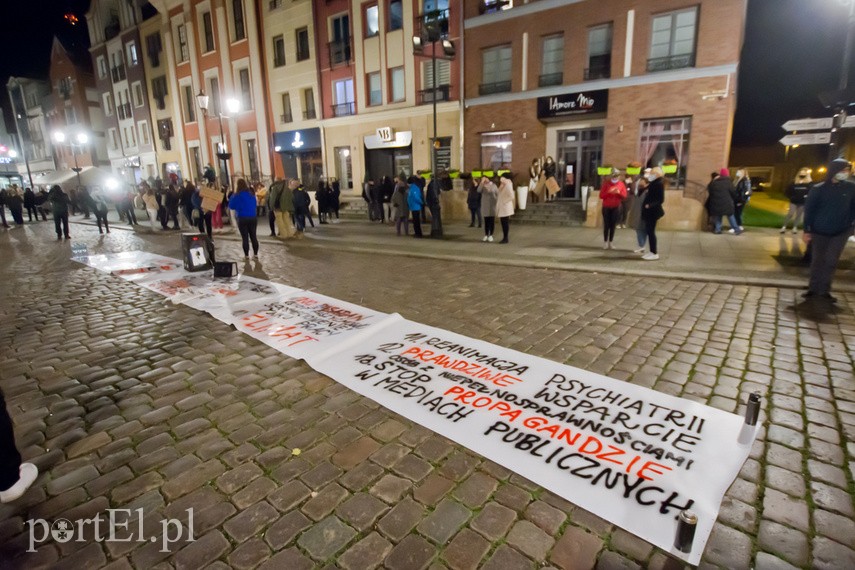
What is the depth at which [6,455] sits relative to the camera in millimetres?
2688

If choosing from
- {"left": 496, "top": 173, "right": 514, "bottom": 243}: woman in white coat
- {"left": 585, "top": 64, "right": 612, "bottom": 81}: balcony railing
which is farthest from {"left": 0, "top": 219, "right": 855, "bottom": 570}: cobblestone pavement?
{"left": 585, "top": 64, "right": 612, "bottom": 81}: balcony railing

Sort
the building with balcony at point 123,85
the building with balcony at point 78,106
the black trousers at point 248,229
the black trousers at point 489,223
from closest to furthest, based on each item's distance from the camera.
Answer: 1. the black trousers at point 248,229
2. the black trousers at point 489,223
3. the building with balcony at point 123,85
4. the building with balcony at point 78,106

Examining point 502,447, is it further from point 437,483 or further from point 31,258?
point 31,258

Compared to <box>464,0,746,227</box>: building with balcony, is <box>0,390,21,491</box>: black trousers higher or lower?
lower

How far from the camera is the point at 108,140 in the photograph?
41.2 meters

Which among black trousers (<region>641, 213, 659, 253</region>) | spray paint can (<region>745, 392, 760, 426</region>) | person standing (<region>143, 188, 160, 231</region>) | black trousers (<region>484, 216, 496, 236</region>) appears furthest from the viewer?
person standing (<region>143, 188, 160, 231</region>)

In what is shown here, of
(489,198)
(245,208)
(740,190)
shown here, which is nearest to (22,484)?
(245,208)

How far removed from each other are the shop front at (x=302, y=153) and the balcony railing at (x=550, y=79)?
13469 mm

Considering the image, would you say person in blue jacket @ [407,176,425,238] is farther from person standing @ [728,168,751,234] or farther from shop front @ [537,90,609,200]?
person standing @ [728,168,751,234]

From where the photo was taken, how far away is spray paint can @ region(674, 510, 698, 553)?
1.99m

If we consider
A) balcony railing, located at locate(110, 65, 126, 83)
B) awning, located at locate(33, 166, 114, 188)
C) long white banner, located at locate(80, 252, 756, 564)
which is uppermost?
balcony railing, located at locate(110, 65, 126, 83)

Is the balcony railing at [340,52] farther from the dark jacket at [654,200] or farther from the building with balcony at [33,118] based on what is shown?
the building with balcony at [33,118]

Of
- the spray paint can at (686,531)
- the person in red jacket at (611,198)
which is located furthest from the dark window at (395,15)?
the spray paint can at (686,531)

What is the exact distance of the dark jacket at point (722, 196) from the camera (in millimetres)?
12980
